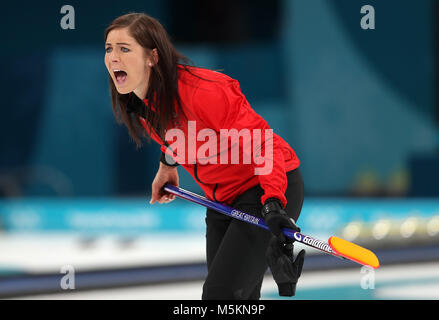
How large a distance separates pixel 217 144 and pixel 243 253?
1.30 ft

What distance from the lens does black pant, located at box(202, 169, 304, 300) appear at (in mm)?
2270

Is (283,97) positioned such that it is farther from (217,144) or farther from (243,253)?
(243,253)

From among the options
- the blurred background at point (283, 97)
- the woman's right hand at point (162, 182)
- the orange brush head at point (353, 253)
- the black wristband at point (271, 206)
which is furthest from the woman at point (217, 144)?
the blurred background at point (283, 97)

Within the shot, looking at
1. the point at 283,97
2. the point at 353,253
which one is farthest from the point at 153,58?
the point at 283,97

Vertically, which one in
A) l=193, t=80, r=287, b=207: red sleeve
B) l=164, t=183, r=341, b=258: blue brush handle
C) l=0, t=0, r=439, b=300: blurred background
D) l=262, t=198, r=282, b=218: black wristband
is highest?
l=0, t=0, r=439, b=300: blurred background

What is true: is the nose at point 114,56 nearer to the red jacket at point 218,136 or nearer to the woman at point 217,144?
the woman at point 217,144

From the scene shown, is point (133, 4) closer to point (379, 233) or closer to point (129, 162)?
point (129, 162)

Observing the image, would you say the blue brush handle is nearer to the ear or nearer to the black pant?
the black pant

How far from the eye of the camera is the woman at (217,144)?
89.7 inches

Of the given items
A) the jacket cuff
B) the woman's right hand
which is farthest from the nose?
the jacket cuff

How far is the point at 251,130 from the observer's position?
229cm

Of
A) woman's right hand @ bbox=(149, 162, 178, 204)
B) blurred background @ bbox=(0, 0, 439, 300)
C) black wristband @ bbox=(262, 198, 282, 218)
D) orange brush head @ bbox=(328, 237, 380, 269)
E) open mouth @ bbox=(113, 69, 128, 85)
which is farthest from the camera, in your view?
blurred background @ bbox=(0, 0, 439, 300)

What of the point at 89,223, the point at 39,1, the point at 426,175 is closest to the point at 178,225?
the point at 89,223

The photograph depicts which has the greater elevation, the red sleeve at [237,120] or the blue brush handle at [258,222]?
the red sleeve at [237,120]
